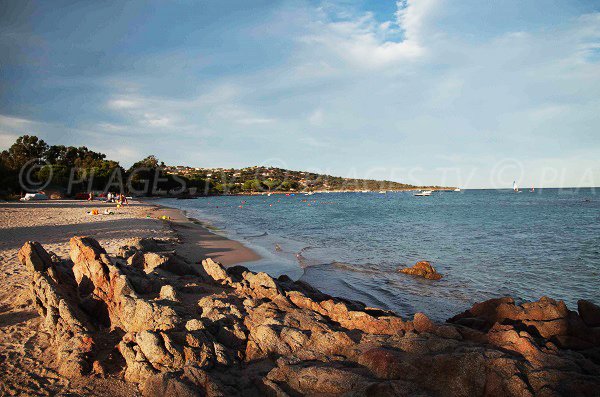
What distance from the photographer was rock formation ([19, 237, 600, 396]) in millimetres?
4383

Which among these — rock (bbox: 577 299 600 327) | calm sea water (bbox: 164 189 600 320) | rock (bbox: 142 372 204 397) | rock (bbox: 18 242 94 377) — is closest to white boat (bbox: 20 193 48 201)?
calm sea water (bbox: 164 189 600 320)

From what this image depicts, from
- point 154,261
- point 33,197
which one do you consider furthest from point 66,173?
point 154,261

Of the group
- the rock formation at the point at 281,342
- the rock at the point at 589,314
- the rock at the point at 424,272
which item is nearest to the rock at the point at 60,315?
the rock formation at the point at 281,342

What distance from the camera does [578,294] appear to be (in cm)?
1241

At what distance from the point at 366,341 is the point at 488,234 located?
93.0 feet

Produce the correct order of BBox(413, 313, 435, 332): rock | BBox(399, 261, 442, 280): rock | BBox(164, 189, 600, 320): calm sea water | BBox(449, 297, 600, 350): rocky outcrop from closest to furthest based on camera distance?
BBox(413, 313, 435, 332): rock < BBox(449, 297, 600, 350): rocky outcrop < BBox(164, 189, 600, 320): calm sea water < BBox(399, 261, 442, 280): rock

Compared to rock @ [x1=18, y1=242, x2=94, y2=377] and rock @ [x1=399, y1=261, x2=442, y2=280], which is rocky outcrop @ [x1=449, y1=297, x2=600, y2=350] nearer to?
rock @ [x1=399, y1=261, x2=442, y2=280]

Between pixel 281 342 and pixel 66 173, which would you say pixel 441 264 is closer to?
pixel 281 342

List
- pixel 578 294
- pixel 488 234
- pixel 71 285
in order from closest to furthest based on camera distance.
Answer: pixel 71 285
pixel 578 294
pixel 488 234

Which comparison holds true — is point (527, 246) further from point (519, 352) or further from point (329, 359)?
point (329, 359)

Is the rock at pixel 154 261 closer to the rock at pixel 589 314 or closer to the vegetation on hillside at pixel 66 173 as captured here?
the rock at pixel 589 314

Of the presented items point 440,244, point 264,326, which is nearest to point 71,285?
point 264,326

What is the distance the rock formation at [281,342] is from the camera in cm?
438

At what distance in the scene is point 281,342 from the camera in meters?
5.61
